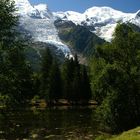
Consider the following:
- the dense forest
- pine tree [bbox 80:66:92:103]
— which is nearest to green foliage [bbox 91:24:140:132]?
the dense forest

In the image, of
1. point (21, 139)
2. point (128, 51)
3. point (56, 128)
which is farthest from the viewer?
point (56, 128)

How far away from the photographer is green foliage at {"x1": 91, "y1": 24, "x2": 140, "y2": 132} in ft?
180

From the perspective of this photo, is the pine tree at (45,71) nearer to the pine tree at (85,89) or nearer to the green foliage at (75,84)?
the green foliage at (75,84)

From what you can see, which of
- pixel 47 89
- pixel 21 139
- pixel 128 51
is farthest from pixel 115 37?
pixel 47 89

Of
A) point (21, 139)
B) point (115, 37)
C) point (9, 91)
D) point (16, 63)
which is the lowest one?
point (21, 139)

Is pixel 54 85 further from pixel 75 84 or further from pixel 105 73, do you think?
pixel 105 73

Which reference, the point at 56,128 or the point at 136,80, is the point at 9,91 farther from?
the point at 56,128

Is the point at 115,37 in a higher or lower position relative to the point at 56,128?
higher

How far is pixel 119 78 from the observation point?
5606 cm

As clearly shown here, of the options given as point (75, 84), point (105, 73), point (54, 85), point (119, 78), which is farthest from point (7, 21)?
point (75, 84)

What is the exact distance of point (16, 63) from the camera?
35438mm

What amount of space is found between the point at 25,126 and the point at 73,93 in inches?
2666

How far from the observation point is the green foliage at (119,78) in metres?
54.8

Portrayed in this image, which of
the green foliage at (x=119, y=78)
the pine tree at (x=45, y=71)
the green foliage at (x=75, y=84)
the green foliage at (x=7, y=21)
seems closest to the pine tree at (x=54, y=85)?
the pine tree at (x=45, y=71)
